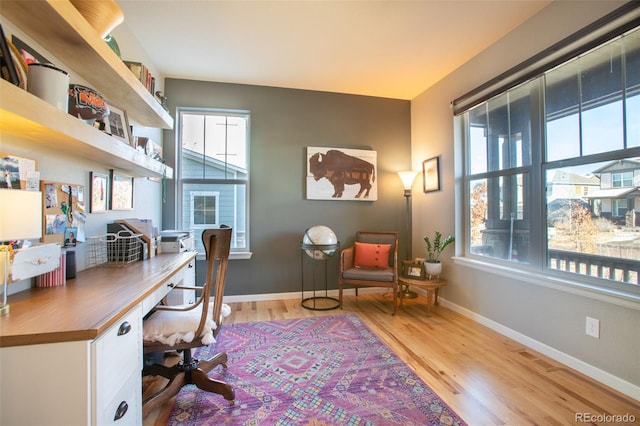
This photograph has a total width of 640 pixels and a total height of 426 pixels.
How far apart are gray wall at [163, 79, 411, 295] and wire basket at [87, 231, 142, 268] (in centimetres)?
144

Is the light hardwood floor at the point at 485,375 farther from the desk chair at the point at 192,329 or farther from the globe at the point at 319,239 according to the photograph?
the globe at the point at 319,239

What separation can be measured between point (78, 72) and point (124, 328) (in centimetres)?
156

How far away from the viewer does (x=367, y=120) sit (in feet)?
13.0

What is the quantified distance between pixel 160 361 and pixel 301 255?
195 centimetres

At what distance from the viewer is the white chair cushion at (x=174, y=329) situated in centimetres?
149

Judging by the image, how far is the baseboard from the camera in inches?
68.5

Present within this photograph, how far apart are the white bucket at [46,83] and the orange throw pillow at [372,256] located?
306cm

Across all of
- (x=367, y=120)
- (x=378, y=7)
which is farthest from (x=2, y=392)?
(x=367, y=120)

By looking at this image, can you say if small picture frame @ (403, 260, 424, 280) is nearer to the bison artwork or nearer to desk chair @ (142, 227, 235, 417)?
the bison artwork

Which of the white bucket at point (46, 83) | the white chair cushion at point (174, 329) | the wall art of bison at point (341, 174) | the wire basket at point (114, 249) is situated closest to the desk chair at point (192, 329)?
the white chair cushion at point (174, 329)

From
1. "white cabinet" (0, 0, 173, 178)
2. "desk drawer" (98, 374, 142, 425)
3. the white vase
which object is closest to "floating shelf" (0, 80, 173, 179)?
"white cabinet" (0, 0, 173, 178)

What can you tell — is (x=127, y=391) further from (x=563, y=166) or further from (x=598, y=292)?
(x=563, y=166)

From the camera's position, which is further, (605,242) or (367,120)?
(367,120)

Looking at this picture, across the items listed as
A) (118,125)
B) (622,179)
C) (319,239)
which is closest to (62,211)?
(118,125)
